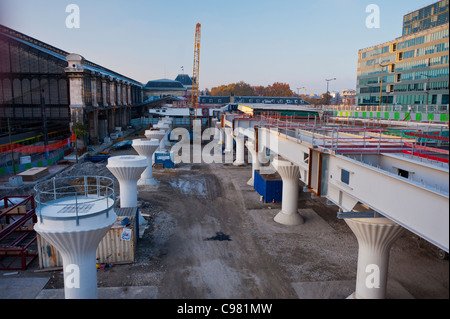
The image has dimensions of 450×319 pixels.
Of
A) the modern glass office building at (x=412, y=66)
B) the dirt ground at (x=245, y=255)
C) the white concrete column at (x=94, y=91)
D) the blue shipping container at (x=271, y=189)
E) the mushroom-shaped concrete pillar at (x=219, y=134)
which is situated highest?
the modern glass office building at (x=412, y=66)

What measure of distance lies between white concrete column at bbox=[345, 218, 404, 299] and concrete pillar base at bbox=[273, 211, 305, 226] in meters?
9.84

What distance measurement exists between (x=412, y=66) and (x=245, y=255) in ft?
234

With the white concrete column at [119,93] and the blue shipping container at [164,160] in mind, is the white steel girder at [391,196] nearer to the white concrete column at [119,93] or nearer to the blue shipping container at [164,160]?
the blue shipping container at [164,160]

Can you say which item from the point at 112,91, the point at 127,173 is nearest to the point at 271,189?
the point at 127,173

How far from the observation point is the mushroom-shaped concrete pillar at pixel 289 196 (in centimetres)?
2403

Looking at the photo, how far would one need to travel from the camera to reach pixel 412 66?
71.9 m

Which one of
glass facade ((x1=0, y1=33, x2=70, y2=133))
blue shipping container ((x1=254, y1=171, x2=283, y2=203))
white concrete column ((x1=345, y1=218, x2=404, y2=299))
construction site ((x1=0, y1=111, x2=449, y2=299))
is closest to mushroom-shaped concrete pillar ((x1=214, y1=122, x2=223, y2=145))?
glass facade ((x1=0, y1=33, x2=70, y2=133))

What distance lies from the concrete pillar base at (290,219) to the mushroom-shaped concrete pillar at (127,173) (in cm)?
1065

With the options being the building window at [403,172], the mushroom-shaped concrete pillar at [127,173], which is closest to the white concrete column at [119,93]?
the mushroom-shaped concrete pillar at [127,173]

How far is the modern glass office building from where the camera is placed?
211 feet

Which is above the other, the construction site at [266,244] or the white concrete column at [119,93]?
the white concrete column at [119,93]

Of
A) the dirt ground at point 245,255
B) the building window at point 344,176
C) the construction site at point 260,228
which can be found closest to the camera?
the construction site at point 260,228

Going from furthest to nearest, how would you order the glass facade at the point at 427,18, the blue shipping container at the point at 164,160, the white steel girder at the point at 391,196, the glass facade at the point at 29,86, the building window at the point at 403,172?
the glass facade at the point at 427,18, the glass facade at the point at 29,86, the blue shipping container at the point at 164,160, the building window at the point at 403,172, the white steel girder at the point at 391,196

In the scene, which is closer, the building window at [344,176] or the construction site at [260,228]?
the construction site at [260,228]
